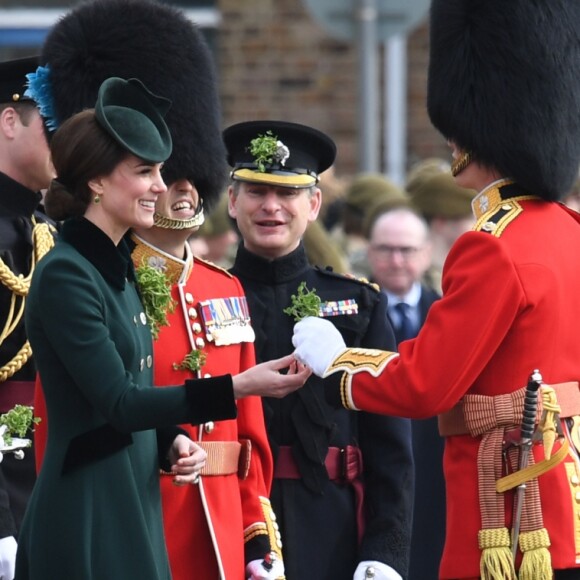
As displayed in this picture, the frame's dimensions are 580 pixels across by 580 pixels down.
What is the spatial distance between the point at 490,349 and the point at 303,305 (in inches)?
30.6

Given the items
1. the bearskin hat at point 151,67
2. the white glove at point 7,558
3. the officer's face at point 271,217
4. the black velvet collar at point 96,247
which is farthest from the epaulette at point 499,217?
the white glove at point 7,558

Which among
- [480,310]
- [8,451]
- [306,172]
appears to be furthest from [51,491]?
[306,172]

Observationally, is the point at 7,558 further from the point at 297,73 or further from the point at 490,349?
the point at 297,73

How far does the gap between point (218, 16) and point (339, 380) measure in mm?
8948

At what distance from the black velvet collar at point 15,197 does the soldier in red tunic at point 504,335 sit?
3.15 ft

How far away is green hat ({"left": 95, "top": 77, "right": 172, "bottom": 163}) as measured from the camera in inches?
162

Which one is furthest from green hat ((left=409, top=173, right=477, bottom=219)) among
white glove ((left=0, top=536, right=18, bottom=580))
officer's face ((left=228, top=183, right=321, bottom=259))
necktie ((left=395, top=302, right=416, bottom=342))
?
white glove ((left=0, top=536, right=18, bottom=580))

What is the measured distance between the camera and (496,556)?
450cm

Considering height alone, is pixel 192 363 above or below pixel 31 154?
below

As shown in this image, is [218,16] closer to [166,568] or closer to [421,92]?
[421,92]

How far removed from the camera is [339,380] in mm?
4645

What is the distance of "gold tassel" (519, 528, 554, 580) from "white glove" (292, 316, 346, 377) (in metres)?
0.69

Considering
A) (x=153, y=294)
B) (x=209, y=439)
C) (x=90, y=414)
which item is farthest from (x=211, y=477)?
(x=90, y=414)

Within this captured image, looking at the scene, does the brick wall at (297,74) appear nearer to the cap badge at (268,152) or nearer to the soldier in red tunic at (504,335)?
the cap badge at (268,152)
